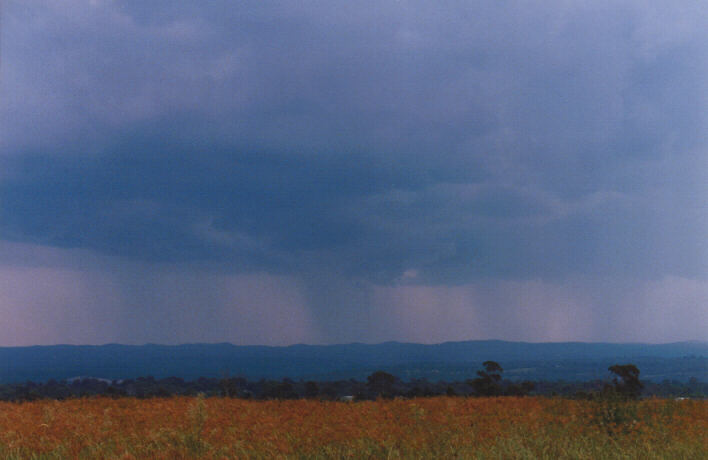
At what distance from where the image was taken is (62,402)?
16.4 m

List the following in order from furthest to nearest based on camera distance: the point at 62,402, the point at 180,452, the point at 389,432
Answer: the point at 62,402 → the point at 389,432 → the point at 180,452

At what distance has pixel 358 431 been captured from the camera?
11.1m

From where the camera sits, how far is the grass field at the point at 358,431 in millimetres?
10008

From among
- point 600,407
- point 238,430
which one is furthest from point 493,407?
point 238,430

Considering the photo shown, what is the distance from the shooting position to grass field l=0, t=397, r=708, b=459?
10008 mm

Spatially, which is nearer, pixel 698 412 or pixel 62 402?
pixel 698 412

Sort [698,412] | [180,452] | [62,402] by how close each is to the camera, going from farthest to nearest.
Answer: [62,402], [698,412], [180,452]

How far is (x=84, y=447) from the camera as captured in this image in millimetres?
10625

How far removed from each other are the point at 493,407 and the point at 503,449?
5.16 metres

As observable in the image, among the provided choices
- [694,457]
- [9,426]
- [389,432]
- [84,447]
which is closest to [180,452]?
[84,447]

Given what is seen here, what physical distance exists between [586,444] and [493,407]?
4664 mm

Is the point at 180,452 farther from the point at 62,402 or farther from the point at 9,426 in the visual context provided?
the point at 62,402

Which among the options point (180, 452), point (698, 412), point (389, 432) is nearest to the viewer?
point (180, 452)

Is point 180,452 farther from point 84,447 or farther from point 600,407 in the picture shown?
point 600,407
